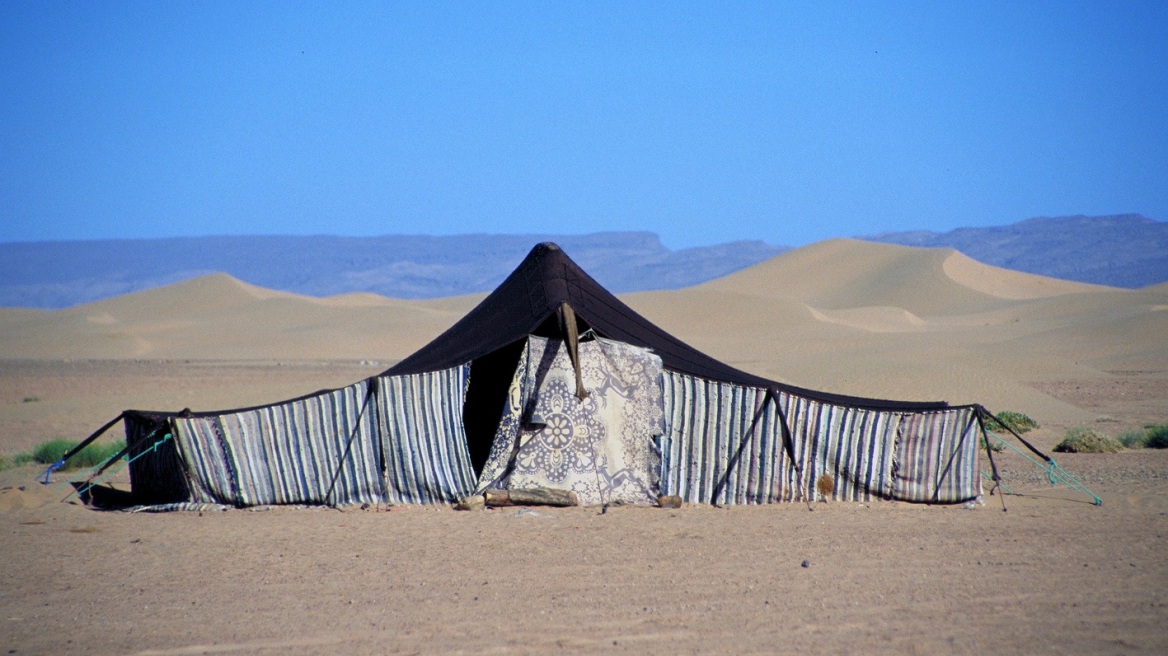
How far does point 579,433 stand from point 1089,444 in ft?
25.7

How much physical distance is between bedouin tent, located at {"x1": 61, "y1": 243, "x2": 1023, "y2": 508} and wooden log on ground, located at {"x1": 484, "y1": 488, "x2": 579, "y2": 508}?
80 mm

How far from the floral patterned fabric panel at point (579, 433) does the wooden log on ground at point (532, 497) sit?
2.9 inches

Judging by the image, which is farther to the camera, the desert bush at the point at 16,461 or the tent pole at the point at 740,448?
the desert bush at the point at 16,461

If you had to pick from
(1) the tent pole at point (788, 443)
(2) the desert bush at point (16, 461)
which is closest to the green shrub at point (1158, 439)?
(1) the tent pole at point (788, 443)

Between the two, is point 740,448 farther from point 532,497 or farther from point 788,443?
point 532,497

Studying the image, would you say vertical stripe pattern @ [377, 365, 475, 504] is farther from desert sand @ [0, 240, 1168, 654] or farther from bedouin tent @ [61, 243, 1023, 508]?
desert sand @ [0, 240, 1168, 654]

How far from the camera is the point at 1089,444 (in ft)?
47.5

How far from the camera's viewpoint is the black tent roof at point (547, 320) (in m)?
10.3

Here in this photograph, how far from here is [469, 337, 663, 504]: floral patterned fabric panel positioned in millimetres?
10062

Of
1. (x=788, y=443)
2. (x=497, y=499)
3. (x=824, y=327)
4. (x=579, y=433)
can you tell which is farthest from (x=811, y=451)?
(x=824, y=327)

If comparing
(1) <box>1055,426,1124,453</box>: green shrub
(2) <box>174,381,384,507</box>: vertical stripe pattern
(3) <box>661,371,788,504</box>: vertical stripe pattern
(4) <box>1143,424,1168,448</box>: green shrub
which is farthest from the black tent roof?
(4) <box>1143,424,1168,448</box>: green shrub

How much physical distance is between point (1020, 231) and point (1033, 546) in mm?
190181

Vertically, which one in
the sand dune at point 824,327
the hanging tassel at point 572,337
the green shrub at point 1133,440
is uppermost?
the sand dune at point 824,327

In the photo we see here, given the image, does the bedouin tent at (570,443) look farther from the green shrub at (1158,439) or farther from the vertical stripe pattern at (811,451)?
the green shrub at (1158,439)
